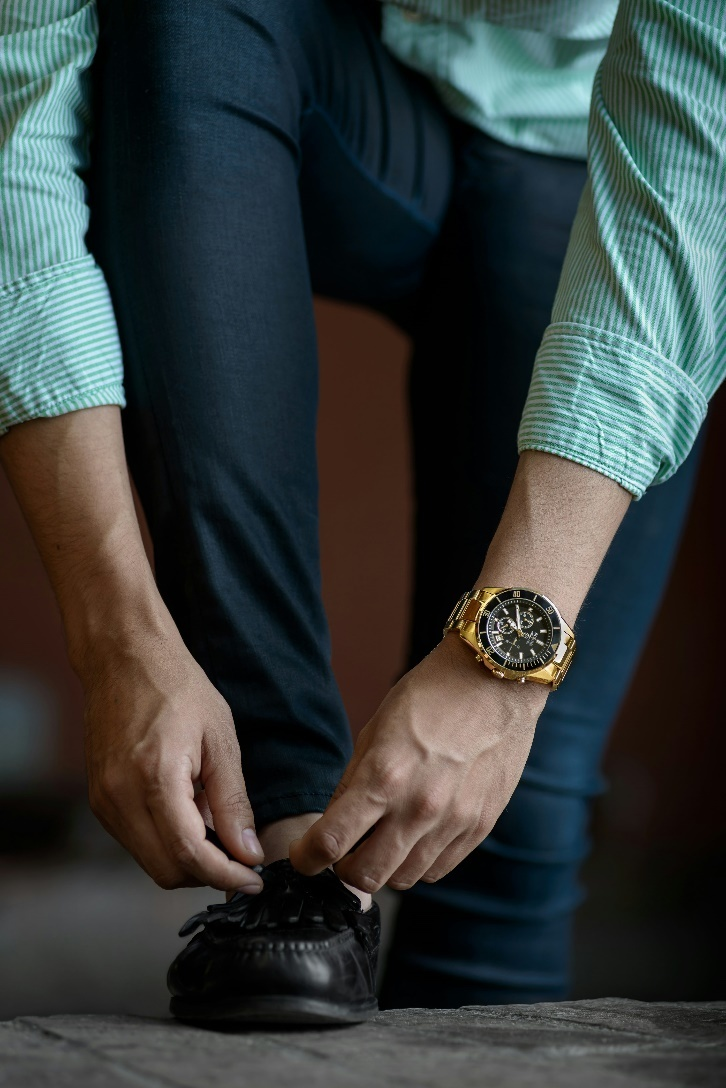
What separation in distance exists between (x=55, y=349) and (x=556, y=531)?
1.07 ft

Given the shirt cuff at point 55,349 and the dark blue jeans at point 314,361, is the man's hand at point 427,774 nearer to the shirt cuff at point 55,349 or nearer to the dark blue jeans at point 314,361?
the dark blue jeans at point 314,361

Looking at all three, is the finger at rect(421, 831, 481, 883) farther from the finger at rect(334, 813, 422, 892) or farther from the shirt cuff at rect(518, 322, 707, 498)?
the shirt cuff at rect(518, 322, 707, 498)

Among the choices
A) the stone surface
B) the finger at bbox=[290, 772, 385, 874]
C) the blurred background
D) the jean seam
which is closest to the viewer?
the stone surface

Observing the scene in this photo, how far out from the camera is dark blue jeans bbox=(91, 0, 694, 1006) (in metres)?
0.66

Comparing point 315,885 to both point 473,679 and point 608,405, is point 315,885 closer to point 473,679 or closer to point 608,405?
point 473,679

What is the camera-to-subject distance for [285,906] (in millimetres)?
569

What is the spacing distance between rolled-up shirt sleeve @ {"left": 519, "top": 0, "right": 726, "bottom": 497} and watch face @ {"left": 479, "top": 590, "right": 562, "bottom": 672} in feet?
0.30

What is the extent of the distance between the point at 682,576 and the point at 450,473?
2.81 m

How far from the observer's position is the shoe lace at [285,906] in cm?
56

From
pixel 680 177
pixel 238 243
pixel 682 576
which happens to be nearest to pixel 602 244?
pixel 680 177

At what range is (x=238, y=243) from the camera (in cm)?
68

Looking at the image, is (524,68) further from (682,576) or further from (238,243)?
(682,576)

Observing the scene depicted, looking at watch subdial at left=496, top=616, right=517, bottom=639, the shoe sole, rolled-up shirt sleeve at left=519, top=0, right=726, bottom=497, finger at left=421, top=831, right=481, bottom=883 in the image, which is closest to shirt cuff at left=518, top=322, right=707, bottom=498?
rolled-up shirt sleeve at left=519, top=0, right=726, bottom=497

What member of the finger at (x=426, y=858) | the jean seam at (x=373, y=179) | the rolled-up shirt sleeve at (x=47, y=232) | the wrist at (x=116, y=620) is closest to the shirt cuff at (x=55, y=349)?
the rolled-up shirt sleeve at (x=47, y=232)
